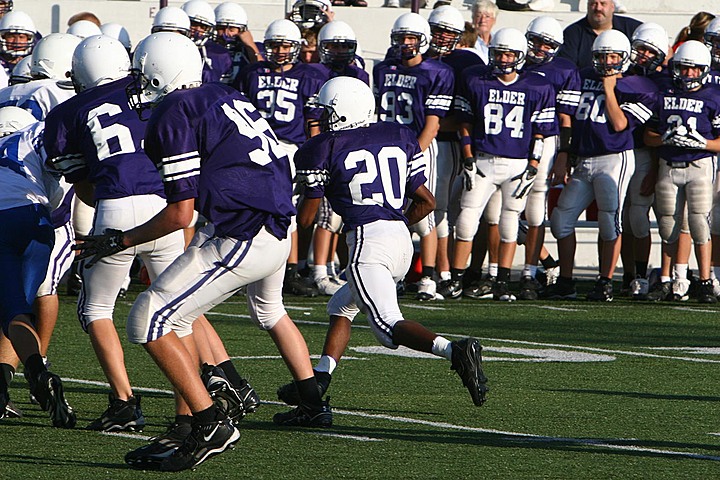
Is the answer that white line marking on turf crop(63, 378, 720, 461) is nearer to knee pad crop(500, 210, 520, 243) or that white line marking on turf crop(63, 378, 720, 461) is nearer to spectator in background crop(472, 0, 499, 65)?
knee pad crop(500, 210, 520, 243)

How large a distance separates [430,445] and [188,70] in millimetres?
1605

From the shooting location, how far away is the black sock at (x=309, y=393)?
5359 millimetres

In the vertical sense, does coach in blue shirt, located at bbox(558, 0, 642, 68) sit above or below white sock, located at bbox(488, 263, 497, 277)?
above

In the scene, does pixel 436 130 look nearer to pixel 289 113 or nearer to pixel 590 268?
pixel 289 113

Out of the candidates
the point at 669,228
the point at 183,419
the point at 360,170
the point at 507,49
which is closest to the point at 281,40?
the point at 507,49

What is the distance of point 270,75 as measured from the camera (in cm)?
1024

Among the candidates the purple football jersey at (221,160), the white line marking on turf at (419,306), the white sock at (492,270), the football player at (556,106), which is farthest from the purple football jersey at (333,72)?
the purple football jersey at (221,160)

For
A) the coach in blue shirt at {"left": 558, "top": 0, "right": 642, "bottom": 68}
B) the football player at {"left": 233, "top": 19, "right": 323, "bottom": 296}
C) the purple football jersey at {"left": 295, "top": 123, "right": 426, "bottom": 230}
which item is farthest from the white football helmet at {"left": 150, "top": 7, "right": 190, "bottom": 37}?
the purple football jersey at {"left": 295, "top": 123, "right": 426, "bottom": 230}

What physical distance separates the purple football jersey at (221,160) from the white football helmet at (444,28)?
549 centimetres

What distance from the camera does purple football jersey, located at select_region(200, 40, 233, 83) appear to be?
10.6 m

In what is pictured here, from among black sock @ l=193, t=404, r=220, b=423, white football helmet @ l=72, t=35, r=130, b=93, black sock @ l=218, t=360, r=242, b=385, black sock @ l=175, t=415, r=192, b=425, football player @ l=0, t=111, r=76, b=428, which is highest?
white football helmet @ l=72, t=35, r=130, b=93

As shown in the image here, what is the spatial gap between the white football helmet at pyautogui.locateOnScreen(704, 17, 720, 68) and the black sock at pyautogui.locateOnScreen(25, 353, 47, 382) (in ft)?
22.4

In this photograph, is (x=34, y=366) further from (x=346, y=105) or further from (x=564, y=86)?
(x=564, y=86)

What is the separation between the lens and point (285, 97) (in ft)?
33.4
